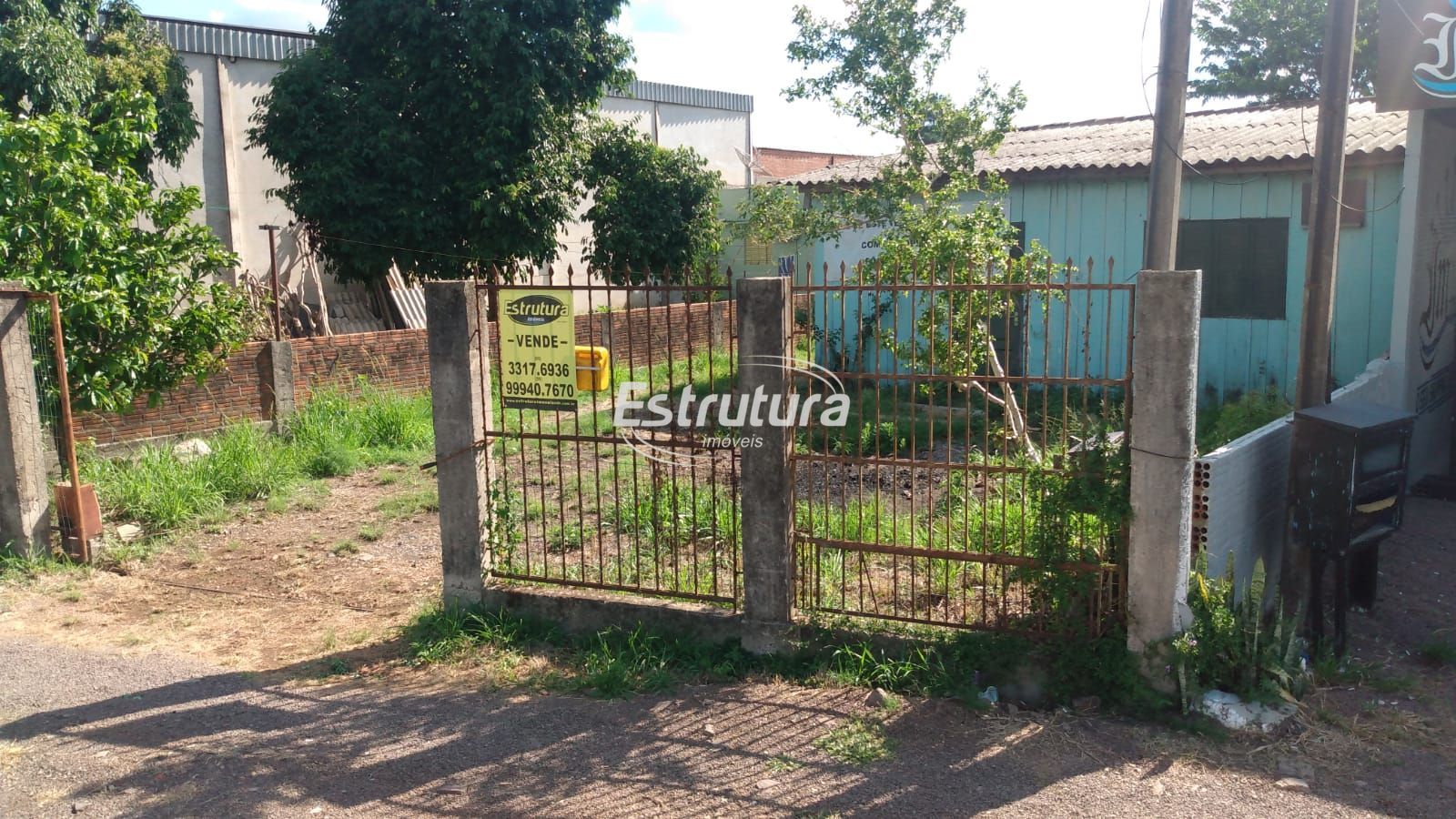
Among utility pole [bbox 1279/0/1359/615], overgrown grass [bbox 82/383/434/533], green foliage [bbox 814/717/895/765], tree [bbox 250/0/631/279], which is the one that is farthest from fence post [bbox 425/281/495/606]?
tree [bbox 250/0/631/279]

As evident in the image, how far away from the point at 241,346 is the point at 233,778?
292 inches

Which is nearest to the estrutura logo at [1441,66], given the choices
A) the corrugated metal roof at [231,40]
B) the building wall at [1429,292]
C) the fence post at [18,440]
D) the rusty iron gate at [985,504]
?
the building wall at [1429,292]

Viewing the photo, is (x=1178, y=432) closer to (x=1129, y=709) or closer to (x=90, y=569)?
(x=1129, y=709)

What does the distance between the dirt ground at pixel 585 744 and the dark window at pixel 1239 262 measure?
5.41 meters

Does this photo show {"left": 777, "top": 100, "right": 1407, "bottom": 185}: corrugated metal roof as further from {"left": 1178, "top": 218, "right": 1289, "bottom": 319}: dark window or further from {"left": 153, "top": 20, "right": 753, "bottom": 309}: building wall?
{"left": 153, "top": 20, "right": 753, "bottom": 309}: building wall

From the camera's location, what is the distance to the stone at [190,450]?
9805 millimetres

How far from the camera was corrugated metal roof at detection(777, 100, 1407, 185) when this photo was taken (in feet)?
35.3

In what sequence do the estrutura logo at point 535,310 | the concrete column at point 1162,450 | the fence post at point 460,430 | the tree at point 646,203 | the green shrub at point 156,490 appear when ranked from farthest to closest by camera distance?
1. the tree at point 646,203
2. the green shrub at point 156,490
3. the fence post at point 460,430
4. the estrutura logo at point 535,310
5. the concrete column at point 1162,450

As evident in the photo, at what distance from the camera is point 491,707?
523cm

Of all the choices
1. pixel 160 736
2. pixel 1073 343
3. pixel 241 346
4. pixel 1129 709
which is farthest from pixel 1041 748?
pixel 241 346

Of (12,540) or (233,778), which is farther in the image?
(12,540)

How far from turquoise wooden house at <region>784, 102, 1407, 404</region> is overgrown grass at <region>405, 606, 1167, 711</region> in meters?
5.98

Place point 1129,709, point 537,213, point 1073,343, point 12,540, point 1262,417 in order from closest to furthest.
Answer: point 1129,709, point 12,540, point 1262,417, point 1073,343, point 537,213

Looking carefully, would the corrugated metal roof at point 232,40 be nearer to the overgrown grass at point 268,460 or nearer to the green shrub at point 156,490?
Result: the overgrown grass at point 268,460
